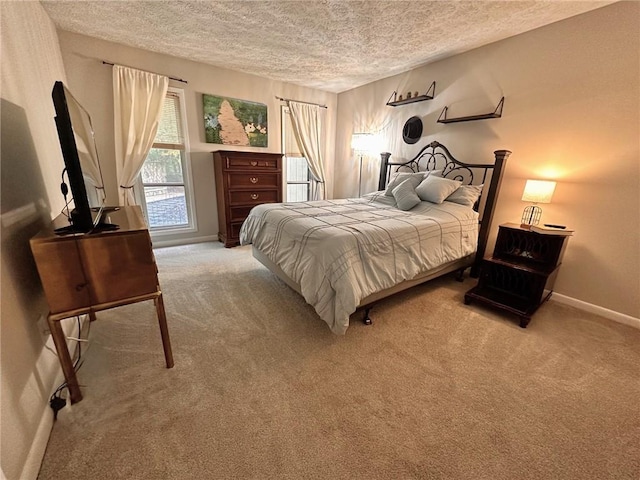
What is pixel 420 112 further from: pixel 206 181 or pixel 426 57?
pixel 206 181

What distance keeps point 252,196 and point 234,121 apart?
1140mm

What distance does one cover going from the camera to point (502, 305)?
2.20 meters

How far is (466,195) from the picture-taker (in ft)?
9.22

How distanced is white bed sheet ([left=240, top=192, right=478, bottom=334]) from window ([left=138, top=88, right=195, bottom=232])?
1.56m

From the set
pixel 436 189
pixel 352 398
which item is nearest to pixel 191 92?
pixel 436 189

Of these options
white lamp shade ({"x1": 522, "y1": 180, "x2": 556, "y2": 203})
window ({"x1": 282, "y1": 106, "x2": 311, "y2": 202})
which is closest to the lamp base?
white lamp shade ({"x1": 522, "y1": 180, "x2": 556, "y2": 203})

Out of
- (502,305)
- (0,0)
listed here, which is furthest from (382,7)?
(502,305)

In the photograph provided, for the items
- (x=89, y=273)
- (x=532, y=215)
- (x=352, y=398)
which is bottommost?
(x=352, y=398)

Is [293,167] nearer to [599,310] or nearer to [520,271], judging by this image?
[520,271]

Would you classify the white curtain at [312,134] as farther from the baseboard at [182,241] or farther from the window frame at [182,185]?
the baseboard at [182,241]

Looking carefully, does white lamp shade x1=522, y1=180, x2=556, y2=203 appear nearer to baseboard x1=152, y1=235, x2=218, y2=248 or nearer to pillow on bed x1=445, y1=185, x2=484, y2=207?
pillow on bed x1=445, y1=185, x2=484, y2=207

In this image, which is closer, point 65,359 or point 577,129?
point 65,359

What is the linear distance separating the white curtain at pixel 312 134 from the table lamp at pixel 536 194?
3.14 metres

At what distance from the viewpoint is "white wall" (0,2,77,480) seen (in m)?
1.01
